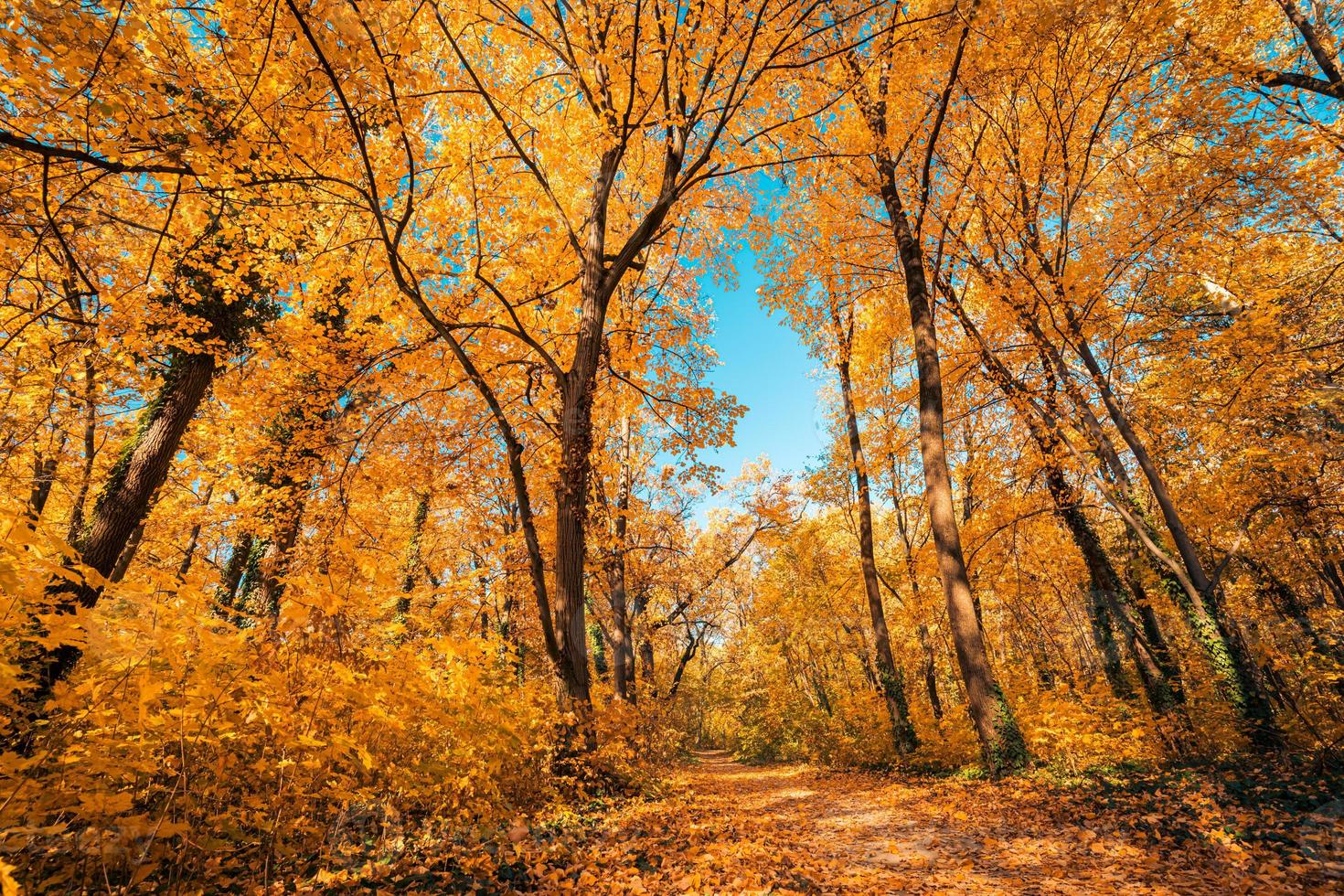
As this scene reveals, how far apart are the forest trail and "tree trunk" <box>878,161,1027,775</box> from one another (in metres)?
0.69

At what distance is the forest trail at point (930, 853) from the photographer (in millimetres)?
3273

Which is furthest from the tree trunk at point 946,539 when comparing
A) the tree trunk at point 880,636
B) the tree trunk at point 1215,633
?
the tree trunk at point 880,636

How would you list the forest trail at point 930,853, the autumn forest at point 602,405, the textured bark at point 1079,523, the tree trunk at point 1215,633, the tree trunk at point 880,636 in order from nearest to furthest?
the autumn forest at point 602,405 → the forest trail at point 930,853 → the tree trunk at point 1215,633 → the textured bark at point 1079,523 → the tree trunk at point 880,636

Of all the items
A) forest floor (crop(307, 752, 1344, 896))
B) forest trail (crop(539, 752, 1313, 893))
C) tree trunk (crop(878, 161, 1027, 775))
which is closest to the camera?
forest floor (crop(307, 752, 1344, 896))

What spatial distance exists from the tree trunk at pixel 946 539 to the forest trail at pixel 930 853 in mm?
688

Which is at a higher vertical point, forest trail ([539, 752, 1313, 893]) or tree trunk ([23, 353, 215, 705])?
tree trunk ([23, 353, 215, 705])

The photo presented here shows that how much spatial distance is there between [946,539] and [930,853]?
386 cm

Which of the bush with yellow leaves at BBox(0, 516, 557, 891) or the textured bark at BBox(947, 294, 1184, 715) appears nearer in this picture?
the bush with yellow leaves at BBox(0, 516, 557, 891)

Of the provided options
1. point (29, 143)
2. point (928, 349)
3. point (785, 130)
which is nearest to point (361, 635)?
point (29, 143)

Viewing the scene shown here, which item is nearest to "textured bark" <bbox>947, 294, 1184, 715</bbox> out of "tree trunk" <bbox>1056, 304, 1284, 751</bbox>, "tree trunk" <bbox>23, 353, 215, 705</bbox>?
"tree trunk" <bbox>1056, 304, 1284, 751</bbox>

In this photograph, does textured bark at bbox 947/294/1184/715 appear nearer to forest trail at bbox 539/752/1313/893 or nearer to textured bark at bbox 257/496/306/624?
forest trail at bbox 539/752/1313/893

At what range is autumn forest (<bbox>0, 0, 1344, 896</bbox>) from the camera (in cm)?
271

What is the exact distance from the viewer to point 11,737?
2.45 metres

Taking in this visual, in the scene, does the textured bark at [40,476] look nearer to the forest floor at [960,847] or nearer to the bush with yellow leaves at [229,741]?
the bush with yellow leaves at [229,741]
